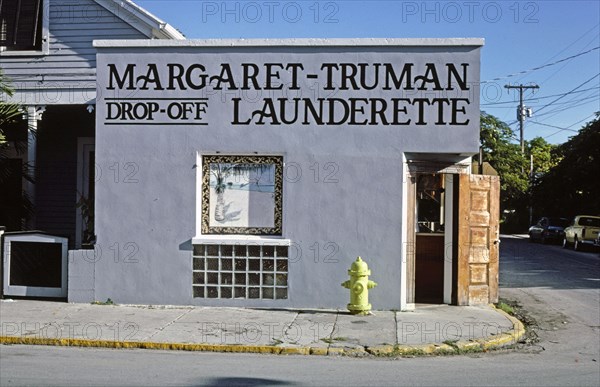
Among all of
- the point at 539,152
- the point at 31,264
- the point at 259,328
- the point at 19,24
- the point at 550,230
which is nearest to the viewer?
the point at 259,328

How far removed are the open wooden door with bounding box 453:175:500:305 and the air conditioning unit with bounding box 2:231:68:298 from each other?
23.5 feet

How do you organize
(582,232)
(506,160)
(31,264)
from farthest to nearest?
(506,160), (582,232), (31,264)

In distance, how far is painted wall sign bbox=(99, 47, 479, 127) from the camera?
38.7 feet

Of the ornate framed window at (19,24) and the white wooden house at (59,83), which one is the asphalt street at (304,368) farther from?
the ornate framed window at (19,24)

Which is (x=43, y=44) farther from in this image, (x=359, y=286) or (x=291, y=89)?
(x=359, y=286)

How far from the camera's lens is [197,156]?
39.5 ft

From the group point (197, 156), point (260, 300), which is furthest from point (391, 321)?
point (197, 156)

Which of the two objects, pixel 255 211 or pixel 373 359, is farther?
pixel 255 211

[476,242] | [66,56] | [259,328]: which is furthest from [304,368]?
[66,56]

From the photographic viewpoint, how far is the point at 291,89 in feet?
39.2

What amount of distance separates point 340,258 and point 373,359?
316cm

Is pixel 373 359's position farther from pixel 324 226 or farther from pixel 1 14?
pixel 1 14

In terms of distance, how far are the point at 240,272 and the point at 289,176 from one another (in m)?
1.88

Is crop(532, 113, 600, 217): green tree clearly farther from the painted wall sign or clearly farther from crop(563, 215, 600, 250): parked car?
the painted wall sign
